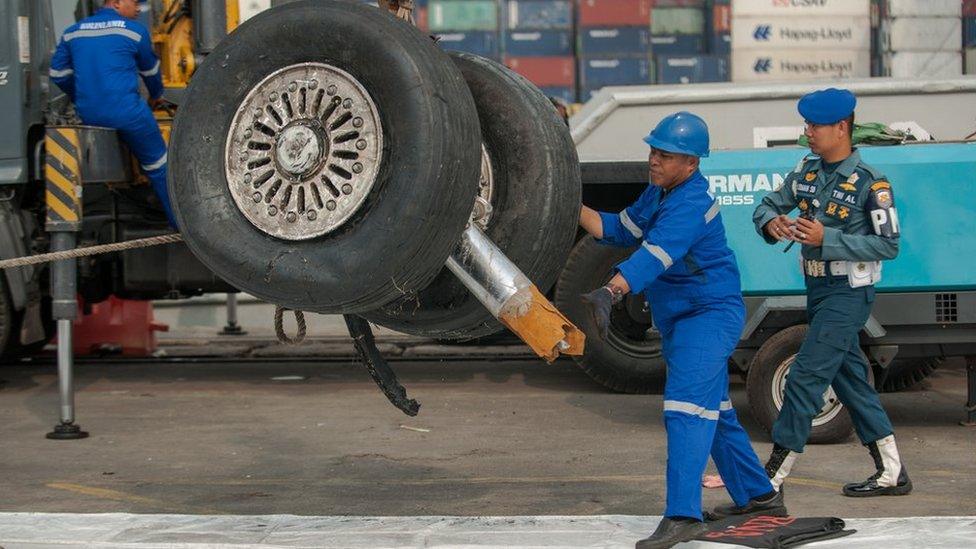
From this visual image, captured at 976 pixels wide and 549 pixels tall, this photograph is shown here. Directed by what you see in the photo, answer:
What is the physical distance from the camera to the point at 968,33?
17641 millimetres

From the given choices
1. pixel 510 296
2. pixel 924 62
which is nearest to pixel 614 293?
pixel 510 296

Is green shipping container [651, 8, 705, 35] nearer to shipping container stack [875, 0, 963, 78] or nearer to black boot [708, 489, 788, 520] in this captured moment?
shipping container stack [875, 0, 963, 78]

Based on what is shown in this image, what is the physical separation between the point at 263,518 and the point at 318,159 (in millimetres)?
1608

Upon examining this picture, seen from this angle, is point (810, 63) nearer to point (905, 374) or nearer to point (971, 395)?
point (905, 374)

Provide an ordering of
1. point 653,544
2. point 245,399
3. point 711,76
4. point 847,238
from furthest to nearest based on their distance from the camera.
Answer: point 711,76 < point 245,399 < point 847,238 < point 653,544

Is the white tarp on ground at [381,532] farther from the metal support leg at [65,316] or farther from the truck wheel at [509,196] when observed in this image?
the metal support leg at [65,316]

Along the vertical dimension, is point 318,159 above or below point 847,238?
above

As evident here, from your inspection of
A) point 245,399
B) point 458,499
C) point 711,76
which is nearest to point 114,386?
point 245,399

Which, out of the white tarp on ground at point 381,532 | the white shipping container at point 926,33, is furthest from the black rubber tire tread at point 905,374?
the white shipping container at point 926,33

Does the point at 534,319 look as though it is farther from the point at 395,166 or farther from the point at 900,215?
the point at 900,215

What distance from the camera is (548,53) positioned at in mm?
26391

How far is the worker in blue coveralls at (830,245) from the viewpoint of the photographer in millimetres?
6484

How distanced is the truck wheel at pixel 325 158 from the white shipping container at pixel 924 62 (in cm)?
1243

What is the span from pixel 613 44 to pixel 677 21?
122 centimetres
